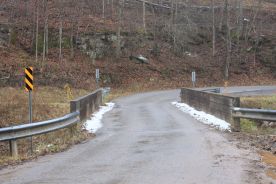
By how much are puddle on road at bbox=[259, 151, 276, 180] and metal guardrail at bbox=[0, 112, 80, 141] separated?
18.9 ft

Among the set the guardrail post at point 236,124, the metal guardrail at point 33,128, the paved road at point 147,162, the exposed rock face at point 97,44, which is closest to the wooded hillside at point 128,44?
the exposed rock face at point 97,44

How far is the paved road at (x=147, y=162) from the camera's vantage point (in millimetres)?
7594

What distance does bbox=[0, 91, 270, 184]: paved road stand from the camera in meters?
7.59

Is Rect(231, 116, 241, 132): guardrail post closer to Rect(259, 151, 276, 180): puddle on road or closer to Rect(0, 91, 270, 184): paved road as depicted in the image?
Rect(0, 91, 270, 184): paved road

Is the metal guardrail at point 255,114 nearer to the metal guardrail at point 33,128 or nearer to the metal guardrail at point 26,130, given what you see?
the metal guardrail at point 33,128

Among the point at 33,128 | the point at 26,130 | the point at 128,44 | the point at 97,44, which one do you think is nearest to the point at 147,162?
the point at 26,130

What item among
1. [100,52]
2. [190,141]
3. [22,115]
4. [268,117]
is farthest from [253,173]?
[100,52]

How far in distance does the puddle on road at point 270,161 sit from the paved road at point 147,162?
220mm

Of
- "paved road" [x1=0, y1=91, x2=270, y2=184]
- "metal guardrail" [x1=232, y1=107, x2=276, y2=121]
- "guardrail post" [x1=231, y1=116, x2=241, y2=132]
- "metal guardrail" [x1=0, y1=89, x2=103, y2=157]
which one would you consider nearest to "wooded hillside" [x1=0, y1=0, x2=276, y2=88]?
"metal guardrail" [x1=0, y1=89, x2=103, y2=157]

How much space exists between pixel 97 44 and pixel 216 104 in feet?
104

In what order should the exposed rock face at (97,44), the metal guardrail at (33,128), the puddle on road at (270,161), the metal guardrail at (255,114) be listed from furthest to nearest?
the exposed rock face at (97,44) → the metal guardrail at (255,114) → the metal guardrail at (33,128) → the puddle on road at (270,161)

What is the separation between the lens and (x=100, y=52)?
158 feet

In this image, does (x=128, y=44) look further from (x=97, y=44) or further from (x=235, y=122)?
(x=235, y=122)

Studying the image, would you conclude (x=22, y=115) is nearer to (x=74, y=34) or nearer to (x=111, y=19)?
(x=74, y=34)
